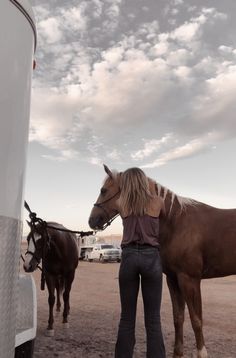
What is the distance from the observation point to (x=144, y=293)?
4.09 m

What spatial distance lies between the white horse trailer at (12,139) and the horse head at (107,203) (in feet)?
8.61

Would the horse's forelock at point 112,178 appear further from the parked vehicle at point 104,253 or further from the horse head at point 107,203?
the parked vehicle at point 104,253

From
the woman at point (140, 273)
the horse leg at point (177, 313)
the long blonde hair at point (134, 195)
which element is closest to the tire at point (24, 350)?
the woman at point (140, 273)

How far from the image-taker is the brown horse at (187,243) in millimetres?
5275

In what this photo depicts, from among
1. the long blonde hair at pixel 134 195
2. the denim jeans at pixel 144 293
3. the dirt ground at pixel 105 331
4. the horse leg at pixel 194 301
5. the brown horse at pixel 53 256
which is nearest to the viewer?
the denim jeans at pixel 144 293

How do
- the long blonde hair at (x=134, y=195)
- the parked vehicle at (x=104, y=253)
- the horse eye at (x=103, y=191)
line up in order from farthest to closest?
the parked vehicle at (x=104, y=253), the horse eye at (x=103, y=191), the long blonde hair at (x=134, y=195)

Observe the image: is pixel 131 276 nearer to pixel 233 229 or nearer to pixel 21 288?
pixel 21 288

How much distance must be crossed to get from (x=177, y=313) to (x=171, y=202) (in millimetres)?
1482

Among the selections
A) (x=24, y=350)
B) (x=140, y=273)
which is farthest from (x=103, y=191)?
(x=24, y=350)

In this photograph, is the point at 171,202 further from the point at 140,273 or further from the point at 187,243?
the point at 140,273

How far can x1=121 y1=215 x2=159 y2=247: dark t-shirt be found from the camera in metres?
4.11

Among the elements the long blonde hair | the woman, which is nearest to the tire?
the woman

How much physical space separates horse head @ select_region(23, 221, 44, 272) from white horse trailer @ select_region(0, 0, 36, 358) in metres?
4.61

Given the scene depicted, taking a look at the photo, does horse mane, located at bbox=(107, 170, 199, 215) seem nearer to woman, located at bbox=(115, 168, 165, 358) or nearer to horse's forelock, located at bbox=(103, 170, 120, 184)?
horse's forelock, located at bbox=(103, 170, 120, 184)
